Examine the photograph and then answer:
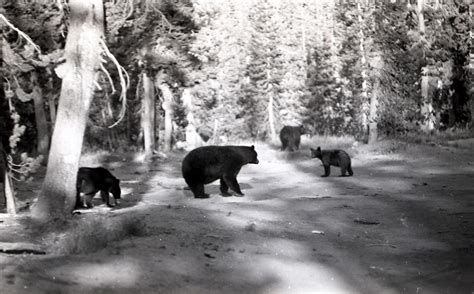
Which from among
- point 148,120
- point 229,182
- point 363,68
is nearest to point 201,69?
point 148,120

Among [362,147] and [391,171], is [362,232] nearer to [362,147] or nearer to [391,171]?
[391,171]

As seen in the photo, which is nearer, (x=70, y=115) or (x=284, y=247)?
(x=284, y=247)

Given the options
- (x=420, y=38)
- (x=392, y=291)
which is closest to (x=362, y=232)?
(x=392, y=291)

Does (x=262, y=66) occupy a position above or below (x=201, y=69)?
above

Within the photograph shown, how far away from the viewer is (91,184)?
593 inches

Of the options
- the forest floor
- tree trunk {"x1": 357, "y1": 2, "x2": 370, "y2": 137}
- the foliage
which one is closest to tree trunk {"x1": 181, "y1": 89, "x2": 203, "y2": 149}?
the foliage

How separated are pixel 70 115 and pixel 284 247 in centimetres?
465

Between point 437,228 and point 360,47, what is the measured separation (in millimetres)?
27907

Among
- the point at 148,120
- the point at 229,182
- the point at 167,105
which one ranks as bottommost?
the point at 229,182

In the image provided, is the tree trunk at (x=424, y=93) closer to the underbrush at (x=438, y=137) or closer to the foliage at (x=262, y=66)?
the foliage at (x=262, y=66)

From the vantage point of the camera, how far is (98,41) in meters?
11.1

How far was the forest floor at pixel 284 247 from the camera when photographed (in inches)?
286

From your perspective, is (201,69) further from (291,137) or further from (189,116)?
(189,116)

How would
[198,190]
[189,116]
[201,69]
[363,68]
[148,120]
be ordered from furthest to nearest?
[189,116], [363,68], [201,69], [148,120], [198,190]
